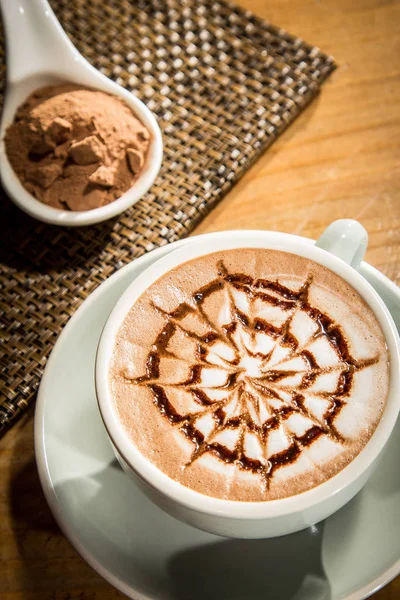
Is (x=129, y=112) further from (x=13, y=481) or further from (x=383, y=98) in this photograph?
(x=13, y=481)

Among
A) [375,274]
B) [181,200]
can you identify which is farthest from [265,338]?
[181,200]

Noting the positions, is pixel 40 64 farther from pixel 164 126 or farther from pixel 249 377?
pixel 249 377

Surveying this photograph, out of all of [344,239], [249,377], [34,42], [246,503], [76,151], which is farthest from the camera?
[34,42]

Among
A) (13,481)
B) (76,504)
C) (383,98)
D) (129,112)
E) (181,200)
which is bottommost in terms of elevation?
(13,481)

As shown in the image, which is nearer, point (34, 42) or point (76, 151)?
point (76, 151)

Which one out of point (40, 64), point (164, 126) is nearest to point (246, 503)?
point (164, 126)

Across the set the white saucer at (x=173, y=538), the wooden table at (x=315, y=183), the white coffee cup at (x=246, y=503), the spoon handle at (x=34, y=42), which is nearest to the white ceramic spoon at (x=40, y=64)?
the spoon handle at (x=34, y=42)

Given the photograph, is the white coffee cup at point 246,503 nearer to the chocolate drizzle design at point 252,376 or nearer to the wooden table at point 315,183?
the chocolate drizzle design at point 252,376
